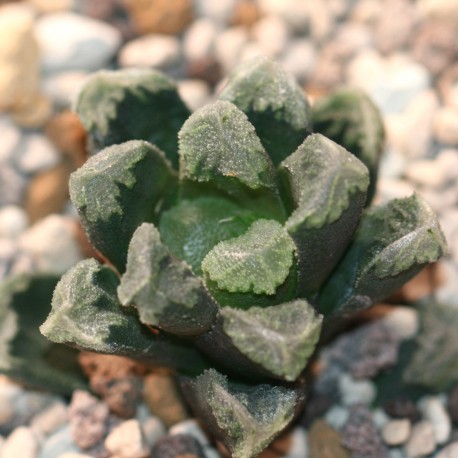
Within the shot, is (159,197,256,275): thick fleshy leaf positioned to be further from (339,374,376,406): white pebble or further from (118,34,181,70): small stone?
(118,34,181,70): small stone

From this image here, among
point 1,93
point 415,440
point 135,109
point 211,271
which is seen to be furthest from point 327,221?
point 1,93

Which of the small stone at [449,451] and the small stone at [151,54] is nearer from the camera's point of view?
the small stone at [449,451]

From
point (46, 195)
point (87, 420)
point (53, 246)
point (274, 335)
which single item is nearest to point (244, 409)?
point (274, 335)

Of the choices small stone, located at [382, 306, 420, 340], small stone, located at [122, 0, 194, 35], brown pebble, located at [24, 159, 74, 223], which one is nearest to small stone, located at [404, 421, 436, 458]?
small stone, located at [382, 306, 420, 340]

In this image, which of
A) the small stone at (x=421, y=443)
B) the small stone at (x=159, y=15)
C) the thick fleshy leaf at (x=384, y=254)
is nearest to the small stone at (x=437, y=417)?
the small stone at (x=421, y=443)

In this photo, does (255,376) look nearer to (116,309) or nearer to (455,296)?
(116,309)

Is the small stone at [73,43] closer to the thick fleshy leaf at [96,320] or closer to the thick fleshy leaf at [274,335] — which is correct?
the thick fleshy leaf at [96,320]

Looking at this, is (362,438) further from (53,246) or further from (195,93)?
(195,93)
